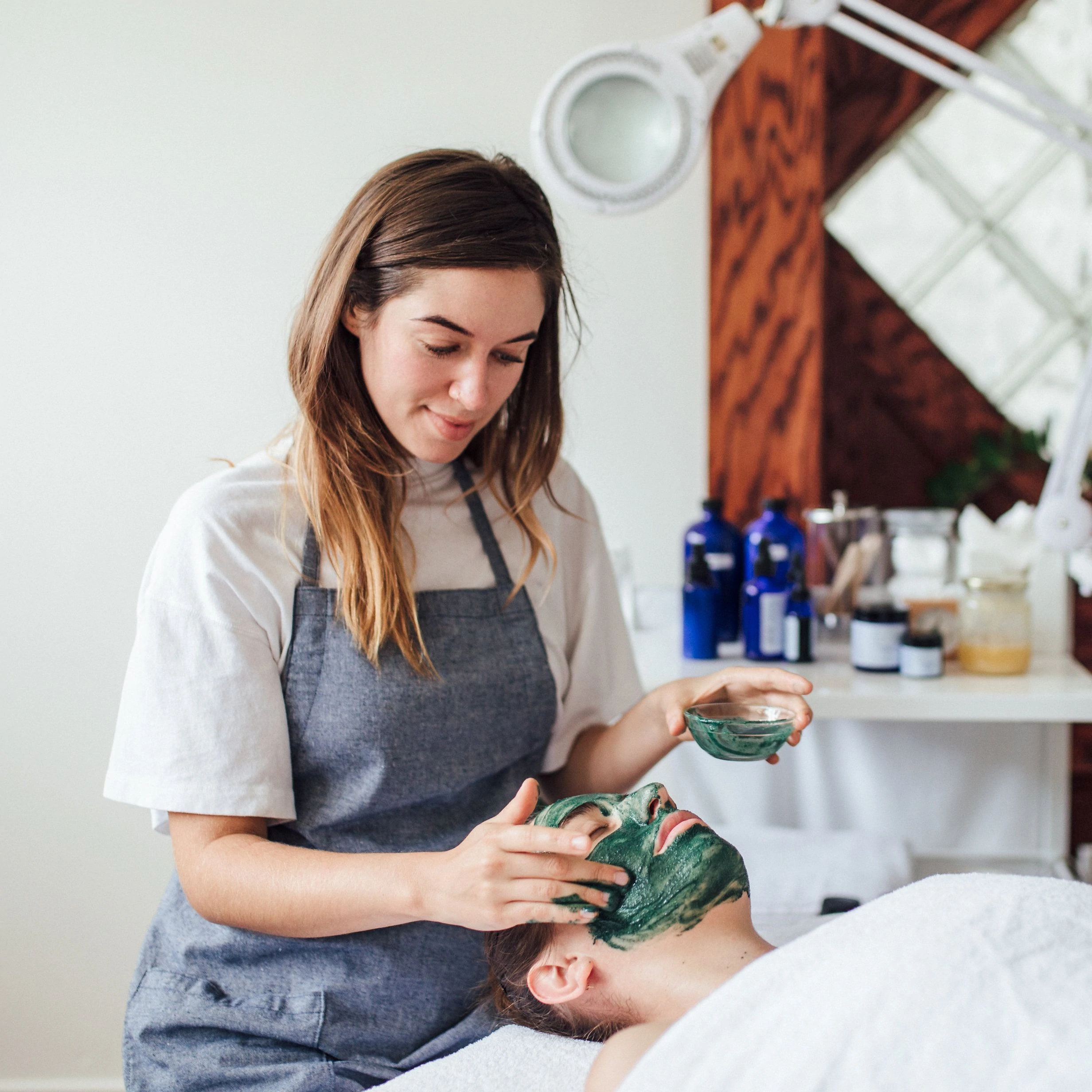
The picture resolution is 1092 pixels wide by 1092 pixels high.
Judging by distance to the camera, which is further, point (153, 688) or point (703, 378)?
point (703, 378)

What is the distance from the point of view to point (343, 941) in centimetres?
115

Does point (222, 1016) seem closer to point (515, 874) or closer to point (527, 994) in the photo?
point (527, 994)

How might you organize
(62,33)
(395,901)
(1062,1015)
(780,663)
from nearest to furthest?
(1062,1015) < (395,901) < (780,663) < (62,33)

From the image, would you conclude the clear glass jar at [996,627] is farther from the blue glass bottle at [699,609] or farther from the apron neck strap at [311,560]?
the apron neck strap at [311,560]

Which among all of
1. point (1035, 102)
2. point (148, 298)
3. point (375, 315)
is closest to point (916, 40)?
point (1035, 102)

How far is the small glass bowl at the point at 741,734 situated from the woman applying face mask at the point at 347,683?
0.26 feet

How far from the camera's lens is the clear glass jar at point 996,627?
1.94m

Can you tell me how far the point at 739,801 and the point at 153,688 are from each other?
129 centimetres

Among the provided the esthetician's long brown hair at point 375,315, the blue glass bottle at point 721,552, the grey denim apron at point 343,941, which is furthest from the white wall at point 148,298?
the grey denim apron at point 343,941

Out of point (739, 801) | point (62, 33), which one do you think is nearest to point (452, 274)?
point (739, 801)

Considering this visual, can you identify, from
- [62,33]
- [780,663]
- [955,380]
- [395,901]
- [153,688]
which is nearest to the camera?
[395,901]

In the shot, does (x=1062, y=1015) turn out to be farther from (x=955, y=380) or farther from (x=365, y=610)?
(x=955, y=380)

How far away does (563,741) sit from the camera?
1413mm

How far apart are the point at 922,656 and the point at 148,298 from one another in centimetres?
167
